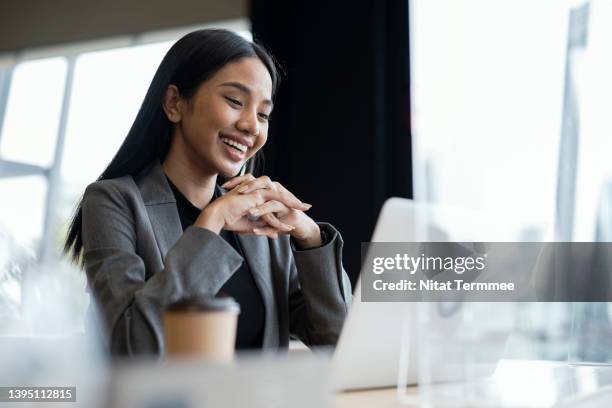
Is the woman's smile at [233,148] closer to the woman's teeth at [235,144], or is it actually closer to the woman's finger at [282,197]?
the woman's teeth at [235,144]

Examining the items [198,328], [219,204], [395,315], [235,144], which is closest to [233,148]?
[235,144]

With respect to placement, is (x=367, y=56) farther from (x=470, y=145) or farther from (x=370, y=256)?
(x=370, y=256)

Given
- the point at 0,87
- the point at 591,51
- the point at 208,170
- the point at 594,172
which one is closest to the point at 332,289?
the point at 208,170

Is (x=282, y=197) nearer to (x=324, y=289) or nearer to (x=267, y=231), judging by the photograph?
(x=267, y=231)

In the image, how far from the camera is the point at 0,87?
464 centimetres

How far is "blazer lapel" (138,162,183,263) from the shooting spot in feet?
4.82

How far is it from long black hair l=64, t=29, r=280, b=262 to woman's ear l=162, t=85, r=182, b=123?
10mm

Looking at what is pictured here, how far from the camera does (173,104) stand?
1597 mm

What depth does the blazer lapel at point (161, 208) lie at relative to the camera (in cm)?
147

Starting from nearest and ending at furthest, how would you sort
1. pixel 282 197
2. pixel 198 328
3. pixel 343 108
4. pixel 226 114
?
pixel 198 328 < pixel 282 197 < pixel 226 114 < pixel 343 108

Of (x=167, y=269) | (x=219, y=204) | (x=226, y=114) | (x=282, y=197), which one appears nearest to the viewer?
(x=167, y=269)

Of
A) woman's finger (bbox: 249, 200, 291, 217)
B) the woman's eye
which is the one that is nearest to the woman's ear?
the woman's eye

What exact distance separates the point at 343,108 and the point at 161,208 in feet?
7.06

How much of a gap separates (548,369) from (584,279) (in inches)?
59.9
